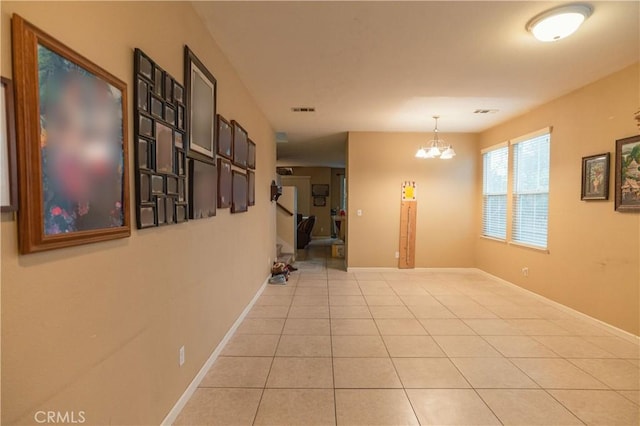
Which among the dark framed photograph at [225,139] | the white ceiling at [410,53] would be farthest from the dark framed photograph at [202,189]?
the white ceiling at [410,53]

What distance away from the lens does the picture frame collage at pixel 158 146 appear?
138cm

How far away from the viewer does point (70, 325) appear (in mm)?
1015

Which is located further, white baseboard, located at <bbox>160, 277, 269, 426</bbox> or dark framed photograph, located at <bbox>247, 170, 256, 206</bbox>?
dark framed photograph, located at <bbox>247, 170, 256, 206</bbox>

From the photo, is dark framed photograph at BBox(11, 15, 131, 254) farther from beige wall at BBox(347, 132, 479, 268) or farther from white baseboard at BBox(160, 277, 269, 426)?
beige wall at BBox(347, 132, 479, 268)

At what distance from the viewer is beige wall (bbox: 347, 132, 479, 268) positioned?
559 centimetres

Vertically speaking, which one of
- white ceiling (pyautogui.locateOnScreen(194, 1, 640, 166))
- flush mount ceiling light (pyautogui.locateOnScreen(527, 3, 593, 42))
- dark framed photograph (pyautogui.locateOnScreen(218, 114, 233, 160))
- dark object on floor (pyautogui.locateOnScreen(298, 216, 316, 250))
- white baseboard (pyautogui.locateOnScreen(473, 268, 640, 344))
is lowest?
white baseboard (pyautogui.locateOnScreen(473, 268, 640, 344))

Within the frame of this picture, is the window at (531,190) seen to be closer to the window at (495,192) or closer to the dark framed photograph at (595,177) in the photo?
the window at (495,192)

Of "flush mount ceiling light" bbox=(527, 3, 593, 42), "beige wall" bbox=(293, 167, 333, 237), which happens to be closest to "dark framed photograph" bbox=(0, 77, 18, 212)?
"flush mount ceiling light" bbox=(527, 3, 593, 42)

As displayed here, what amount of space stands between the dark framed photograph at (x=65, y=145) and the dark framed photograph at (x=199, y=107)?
680mm

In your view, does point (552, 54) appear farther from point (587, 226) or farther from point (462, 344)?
point (462, 344)

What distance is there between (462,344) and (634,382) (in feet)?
3.83

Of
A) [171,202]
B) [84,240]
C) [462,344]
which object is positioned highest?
[171,202]

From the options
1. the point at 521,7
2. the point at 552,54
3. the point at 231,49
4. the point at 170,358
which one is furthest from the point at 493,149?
the point at 170,358

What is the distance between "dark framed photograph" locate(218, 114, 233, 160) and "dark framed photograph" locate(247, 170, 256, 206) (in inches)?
30.3
